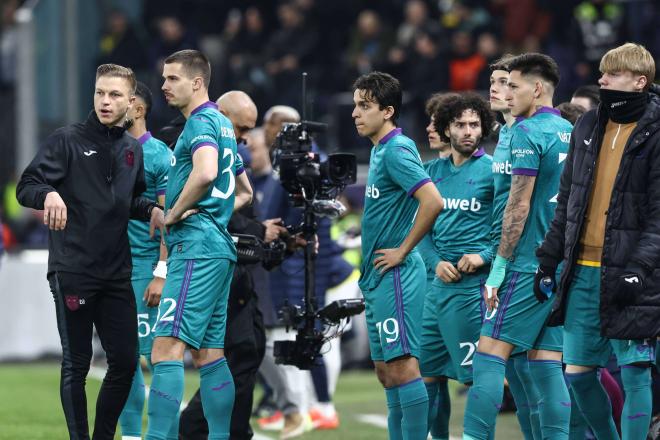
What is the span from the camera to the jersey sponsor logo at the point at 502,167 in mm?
7301

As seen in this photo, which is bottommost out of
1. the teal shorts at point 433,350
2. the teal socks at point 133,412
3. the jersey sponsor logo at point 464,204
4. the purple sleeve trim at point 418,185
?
the teal socks at point 133,412

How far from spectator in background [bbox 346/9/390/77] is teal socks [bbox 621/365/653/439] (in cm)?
1233

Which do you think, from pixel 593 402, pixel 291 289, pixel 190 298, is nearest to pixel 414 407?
pixel 593 402

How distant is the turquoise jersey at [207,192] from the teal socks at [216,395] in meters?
0.60

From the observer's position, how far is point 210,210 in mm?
7148

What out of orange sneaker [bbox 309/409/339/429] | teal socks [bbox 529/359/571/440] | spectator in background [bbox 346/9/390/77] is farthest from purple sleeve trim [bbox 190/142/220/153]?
spectator in background [bbox 346/9/390/77]

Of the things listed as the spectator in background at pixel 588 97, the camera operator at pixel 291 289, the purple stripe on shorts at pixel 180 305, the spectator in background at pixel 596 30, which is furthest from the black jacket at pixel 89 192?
the spectator in background at pixel 596 30

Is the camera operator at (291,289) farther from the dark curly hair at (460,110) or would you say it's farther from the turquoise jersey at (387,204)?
the turquoise jersey at (387,204)

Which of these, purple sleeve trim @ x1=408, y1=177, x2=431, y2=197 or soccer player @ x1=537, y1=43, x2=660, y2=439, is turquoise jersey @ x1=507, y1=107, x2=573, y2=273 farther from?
purple sleeve trim @ x1=408, y1=177, x2=431, y2=197

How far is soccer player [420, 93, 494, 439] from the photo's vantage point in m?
7.67

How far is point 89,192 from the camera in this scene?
24.3 feet

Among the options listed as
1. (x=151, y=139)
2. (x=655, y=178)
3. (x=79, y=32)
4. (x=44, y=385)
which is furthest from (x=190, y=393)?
(x=79, y=32)

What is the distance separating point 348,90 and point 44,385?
7.47 meters

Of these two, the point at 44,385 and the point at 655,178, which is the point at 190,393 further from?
the point at 655,178
